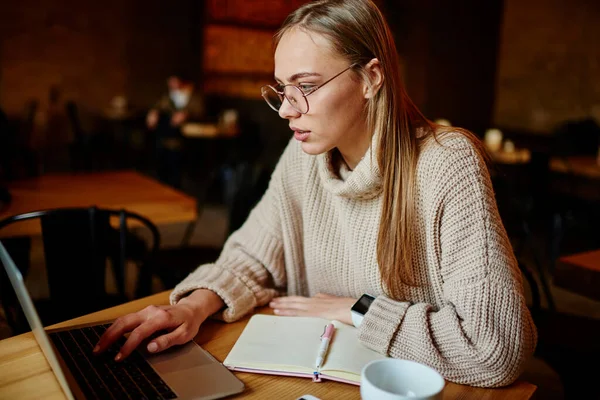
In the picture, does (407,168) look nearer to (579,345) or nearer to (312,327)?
(312,327)

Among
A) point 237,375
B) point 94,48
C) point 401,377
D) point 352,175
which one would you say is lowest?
point 237,375

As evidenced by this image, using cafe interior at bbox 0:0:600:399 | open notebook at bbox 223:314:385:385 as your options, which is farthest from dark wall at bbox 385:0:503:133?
open notebook at bbox 223:314:385:385

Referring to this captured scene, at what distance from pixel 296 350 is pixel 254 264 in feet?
1.27

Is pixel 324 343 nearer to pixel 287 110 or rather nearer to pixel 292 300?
pixel 292 300

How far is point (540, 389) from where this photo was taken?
8.46 feet

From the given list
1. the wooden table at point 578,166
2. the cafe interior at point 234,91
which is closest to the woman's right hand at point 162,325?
the cafe interior at point 234,91

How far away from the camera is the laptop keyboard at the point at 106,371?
3.12 feet

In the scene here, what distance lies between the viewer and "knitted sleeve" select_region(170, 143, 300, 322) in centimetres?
134

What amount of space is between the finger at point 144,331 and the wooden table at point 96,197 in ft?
4.15

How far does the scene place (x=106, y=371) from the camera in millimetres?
1021

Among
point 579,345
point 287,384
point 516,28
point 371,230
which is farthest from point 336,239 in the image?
point 516,28

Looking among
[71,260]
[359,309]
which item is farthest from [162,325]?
[71,260]

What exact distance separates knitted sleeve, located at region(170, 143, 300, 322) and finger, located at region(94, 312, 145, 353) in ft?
0.56

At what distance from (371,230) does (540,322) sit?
1036 mm
